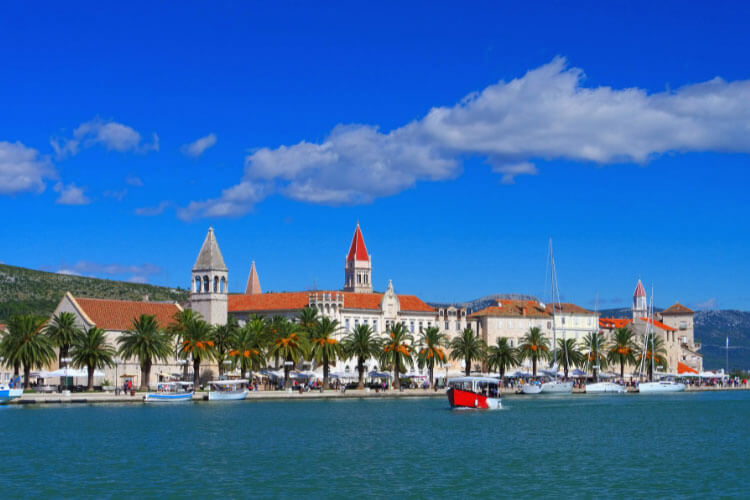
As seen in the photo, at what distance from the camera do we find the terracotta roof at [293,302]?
135500mm

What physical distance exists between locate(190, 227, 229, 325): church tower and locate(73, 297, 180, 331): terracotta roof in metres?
4.23

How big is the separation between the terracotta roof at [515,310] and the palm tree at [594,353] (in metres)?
8.11

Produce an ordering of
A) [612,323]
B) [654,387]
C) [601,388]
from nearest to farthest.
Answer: [601,388] → [654,387] → [612,323]

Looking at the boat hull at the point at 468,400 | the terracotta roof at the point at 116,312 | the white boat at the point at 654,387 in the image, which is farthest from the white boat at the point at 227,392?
the white boat at the point at 654,387

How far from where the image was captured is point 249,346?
103m

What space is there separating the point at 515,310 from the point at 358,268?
27.3 meters

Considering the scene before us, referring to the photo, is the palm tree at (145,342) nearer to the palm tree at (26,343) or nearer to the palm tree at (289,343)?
the palm tree at (26,343)

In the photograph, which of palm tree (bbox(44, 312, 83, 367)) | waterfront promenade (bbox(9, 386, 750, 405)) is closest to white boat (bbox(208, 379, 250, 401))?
waterfront promenade (bbox(9, 386, 750, 405))

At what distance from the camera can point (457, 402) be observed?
87938 millimetres

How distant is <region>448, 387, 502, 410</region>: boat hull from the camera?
288 feet

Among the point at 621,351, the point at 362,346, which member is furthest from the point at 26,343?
the point at 621,351

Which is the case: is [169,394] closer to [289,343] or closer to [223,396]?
[223,396]

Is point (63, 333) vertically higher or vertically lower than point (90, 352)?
higher

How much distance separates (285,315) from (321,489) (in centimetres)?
9337
